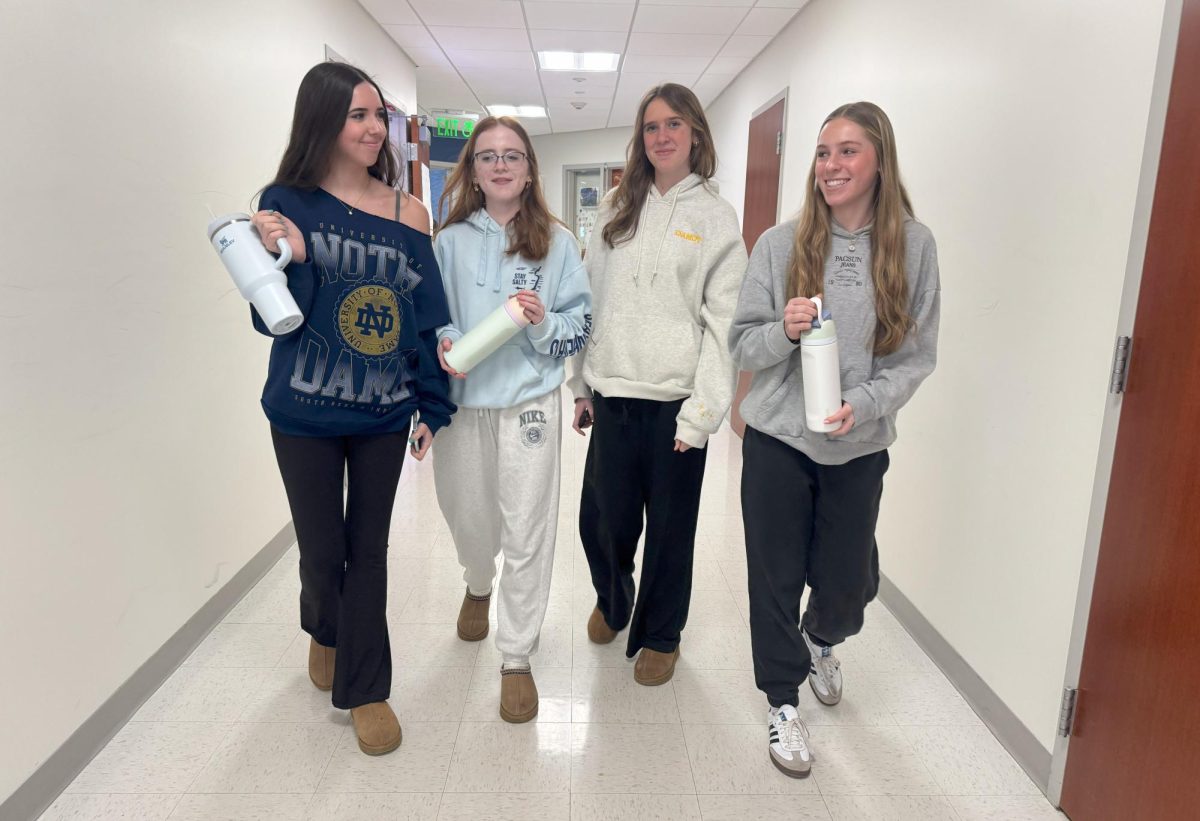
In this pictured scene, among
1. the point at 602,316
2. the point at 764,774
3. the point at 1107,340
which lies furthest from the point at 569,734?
the point at 1107,340

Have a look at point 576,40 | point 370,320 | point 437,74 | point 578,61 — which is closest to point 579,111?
point 437,74

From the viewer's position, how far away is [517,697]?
1873 mm

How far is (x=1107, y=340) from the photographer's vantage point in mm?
1507

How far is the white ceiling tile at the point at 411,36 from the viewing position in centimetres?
463

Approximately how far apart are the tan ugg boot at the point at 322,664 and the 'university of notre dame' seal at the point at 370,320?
0.84m

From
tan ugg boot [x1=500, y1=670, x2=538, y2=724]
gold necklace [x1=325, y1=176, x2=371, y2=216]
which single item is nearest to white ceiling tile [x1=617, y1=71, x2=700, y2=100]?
gold necklace [x1=325, y1=176, x2=371, y2=216]

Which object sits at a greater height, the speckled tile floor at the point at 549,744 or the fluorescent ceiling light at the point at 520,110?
the fluorescent ceiling light at the point at 520,110

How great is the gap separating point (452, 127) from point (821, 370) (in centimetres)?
409

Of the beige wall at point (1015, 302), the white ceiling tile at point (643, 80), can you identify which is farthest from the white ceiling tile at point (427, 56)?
the beige wall at point (1015, 302)

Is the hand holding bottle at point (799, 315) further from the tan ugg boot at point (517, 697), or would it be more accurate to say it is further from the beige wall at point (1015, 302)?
the tan ugg boot at point (517, 697)

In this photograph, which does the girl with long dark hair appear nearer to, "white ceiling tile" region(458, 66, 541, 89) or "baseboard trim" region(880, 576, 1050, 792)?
"baseboard trim" region(880, 576, 1050, 792)

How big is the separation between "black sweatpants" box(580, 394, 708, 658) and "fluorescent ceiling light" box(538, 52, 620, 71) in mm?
4314

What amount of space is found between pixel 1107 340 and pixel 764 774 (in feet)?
3.89

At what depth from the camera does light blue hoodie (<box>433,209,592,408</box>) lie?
5.88 feet
